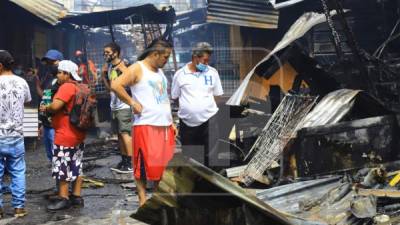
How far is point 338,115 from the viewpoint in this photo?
5.86 m

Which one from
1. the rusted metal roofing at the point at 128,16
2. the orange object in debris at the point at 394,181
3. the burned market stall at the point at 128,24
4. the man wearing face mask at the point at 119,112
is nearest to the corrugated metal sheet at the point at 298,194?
the orange object in debris at the point at 394,181

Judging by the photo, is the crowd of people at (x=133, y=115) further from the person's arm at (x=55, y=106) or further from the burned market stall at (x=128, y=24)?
the burned market stall at (x=128, y=24)

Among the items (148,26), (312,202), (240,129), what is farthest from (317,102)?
(148,26)

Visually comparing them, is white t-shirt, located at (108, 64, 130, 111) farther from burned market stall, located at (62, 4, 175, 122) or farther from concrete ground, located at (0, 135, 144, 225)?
burned market stall, located at (62, 4, 175, 122)

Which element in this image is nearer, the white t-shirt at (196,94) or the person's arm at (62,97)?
the person's arm at (62,97)

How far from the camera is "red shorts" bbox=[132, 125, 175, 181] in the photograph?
4789 mm

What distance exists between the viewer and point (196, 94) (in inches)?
238

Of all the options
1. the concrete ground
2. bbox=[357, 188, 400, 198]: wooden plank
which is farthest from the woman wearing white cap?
bbox=[357, 188, 400, 198]: wooden plank

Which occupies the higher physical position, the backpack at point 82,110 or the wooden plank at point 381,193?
the backpack at point 82,110

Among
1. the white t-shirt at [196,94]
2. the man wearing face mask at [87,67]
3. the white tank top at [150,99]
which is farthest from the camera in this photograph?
the man wearing face mask at [87,67]

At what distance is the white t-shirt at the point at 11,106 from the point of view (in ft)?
17.0

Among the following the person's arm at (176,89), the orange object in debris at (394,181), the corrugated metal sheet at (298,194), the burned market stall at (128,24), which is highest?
the burned market stall at (128,24)

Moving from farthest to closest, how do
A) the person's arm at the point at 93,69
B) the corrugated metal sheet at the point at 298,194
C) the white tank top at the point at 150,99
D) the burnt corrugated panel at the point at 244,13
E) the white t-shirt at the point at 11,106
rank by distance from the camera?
the person's arm at the point at 93,69, the burnt corrugated panel at the point at 244,13, the white t-shirt at the point at 11,106, the white tank top at the point at 150,99, the corrugated metal sheet at the point at 298,194

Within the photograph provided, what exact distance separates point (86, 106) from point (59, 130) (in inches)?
15.3
